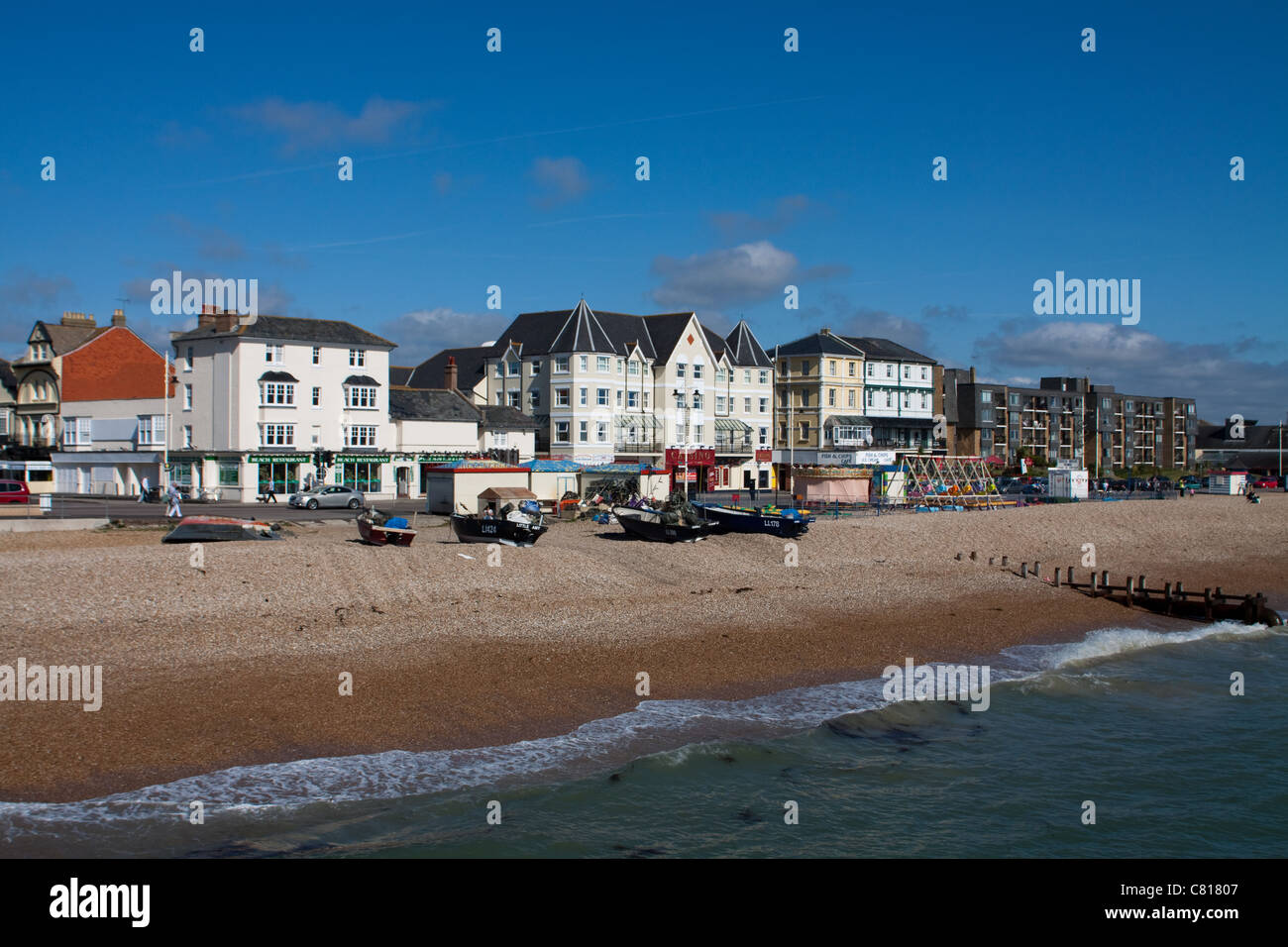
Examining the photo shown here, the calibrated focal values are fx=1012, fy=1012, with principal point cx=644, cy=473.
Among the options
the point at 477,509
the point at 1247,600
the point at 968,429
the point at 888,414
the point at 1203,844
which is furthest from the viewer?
the point at 968,429

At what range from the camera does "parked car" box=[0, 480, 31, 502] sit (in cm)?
4149

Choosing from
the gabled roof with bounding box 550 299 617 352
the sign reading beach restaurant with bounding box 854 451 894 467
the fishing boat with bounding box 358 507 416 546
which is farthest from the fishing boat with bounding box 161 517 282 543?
the gabled roof with bounding box 550 299 617 352

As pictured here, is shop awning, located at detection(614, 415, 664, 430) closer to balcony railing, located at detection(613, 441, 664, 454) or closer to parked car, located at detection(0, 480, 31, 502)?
balcony railing, located at detection(613, 441, 664, 454)

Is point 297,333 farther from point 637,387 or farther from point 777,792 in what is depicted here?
point 777,792

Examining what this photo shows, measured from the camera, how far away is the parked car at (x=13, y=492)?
4149 centimetres

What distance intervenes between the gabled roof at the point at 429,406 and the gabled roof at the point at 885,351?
39265 mm

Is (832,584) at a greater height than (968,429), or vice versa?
(968,429)

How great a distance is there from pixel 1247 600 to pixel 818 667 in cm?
1761

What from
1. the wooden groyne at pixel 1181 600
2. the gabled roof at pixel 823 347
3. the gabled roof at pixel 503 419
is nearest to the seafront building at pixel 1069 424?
the gabled roof at pixel 823 347

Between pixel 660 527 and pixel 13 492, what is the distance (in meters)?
27.6

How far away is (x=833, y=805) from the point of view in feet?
52.0

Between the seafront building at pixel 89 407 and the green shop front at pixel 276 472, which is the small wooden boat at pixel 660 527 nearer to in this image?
the green shop front at pixel 276 472
